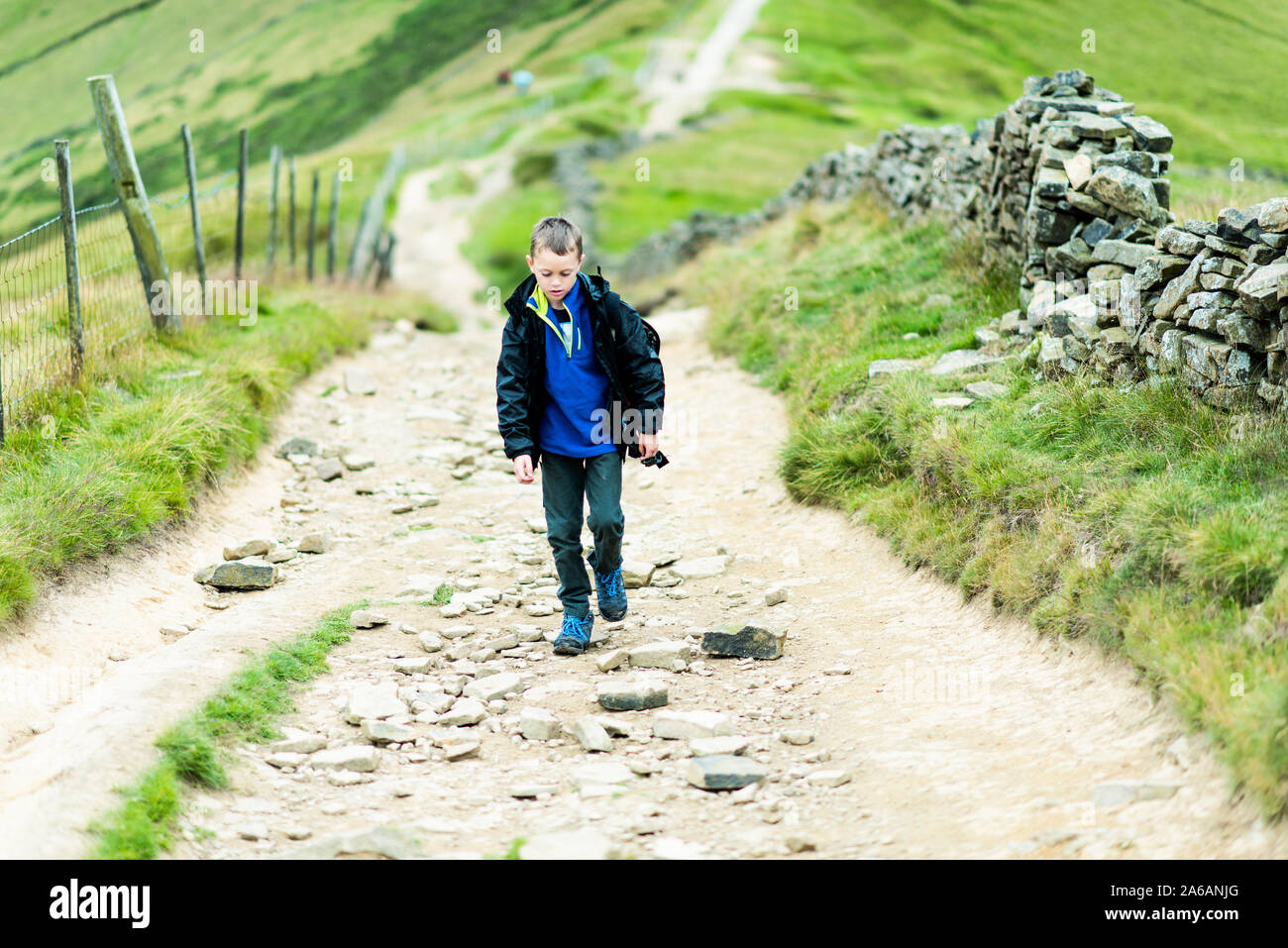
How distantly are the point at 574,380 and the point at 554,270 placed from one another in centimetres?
63

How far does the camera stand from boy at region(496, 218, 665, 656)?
5.65m

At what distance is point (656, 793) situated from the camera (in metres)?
4.27

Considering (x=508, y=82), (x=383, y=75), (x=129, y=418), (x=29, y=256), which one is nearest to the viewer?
(x=129, y=418)

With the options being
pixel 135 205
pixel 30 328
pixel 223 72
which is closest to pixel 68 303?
pixel 30 328

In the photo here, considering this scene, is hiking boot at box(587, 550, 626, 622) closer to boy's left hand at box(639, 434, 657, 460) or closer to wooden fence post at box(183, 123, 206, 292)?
boy's left hand at box(639, 434, 657, 460)

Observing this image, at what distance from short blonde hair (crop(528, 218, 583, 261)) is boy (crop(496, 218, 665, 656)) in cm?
13

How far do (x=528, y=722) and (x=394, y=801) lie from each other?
2.70ft

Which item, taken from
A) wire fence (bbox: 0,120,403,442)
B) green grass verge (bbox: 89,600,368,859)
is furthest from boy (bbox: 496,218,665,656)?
wire fence (bbox: 0,120,403,442)

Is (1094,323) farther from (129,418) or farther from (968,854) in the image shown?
(129,418)

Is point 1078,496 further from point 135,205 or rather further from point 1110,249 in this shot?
point 135,205

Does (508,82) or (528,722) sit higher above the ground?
(508,82)

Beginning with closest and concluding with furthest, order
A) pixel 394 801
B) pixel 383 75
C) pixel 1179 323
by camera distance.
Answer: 1. pixel 394 801
2. pixel 1179 323
3. pixel 383 75

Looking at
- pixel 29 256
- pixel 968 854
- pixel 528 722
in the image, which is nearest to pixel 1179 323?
pixel 968 854

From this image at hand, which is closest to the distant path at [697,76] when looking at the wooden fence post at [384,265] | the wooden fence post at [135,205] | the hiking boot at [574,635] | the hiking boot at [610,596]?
the wooden fence post at [384,265]
